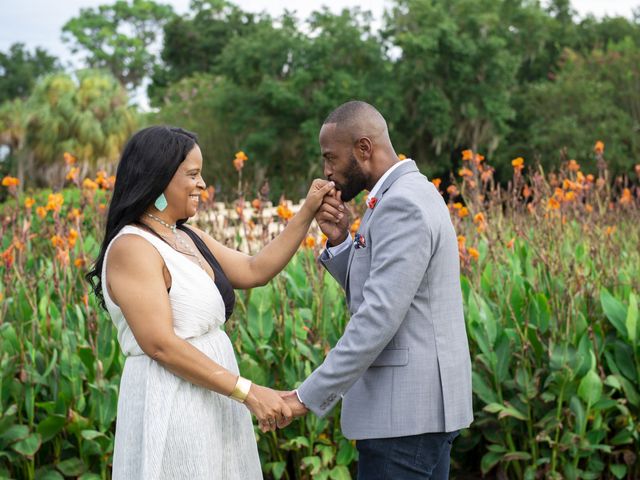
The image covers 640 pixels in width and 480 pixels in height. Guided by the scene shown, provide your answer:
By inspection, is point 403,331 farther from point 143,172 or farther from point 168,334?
point 143,172

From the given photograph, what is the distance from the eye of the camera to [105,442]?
3.96 meters

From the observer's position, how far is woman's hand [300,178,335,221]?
2.82 metres

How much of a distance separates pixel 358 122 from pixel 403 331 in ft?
2.07

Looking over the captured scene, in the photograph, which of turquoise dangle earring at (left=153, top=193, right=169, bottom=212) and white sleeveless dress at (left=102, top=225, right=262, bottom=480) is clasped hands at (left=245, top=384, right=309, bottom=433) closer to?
white sleeveless dress at (left=102, top=225, right=262, bottom=480)

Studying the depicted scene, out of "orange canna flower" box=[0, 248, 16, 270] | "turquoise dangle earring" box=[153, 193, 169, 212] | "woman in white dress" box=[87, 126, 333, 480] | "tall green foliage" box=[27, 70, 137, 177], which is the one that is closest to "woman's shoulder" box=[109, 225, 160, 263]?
"woman in white dress" box=[87, 126, 333, 480]

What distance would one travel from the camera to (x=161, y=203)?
2.62m

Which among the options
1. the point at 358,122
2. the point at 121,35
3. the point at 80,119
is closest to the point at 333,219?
the point at 358,122

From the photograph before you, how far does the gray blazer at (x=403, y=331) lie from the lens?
235 cm

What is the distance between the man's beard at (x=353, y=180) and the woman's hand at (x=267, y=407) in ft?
2.20

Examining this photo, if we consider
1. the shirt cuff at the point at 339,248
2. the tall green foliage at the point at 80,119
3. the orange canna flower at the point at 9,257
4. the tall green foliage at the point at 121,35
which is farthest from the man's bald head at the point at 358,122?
the tall green foliage at the point at 121,35

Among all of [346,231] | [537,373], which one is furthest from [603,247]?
[346,231]

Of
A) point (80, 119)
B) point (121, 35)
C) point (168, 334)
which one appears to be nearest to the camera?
point (168, 334)

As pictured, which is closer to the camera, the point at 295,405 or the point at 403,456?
the point at 403,456

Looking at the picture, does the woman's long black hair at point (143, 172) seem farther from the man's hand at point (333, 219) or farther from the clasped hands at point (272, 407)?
the clasped hands at point (272, 407)
